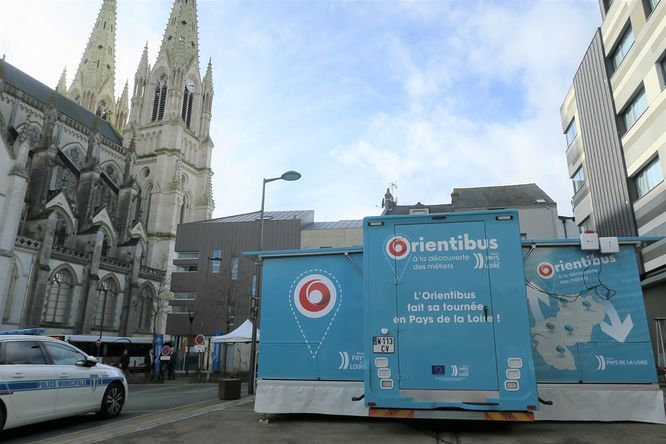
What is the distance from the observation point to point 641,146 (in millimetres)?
19391

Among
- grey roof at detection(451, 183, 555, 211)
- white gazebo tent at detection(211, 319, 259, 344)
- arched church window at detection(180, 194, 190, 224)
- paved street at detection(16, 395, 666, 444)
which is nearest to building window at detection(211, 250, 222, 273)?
white gazebo tent at detection(211, 319, 259, 344)

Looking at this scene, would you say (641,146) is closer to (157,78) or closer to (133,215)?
(133,215)

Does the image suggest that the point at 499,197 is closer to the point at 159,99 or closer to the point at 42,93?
the point at 159,99

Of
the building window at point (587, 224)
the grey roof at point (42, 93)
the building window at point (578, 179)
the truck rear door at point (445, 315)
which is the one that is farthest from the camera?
the grey roof at point (42, 93)

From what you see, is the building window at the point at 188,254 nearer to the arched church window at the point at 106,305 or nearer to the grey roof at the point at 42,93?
the arched church window at the point at 106,305

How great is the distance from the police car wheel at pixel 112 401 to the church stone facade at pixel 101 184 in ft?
96.4

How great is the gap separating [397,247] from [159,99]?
6742 cm

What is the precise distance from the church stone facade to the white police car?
2978cm

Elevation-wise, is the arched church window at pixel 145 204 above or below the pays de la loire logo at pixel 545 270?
above

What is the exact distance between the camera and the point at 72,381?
768 centimetres

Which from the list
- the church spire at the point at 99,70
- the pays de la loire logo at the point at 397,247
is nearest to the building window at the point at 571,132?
the pays de la loire logo at the point at 397,247

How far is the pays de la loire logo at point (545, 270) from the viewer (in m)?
7.66

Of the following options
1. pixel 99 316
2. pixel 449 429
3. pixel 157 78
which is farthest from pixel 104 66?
pixel 449 429

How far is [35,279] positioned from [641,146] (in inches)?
1635
